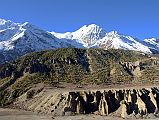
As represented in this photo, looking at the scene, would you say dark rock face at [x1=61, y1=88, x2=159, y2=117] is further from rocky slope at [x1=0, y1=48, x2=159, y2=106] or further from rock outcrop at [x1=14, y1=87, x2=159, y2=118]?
rocky slope at [x1=0, y1=48, x2=159, y2=106]

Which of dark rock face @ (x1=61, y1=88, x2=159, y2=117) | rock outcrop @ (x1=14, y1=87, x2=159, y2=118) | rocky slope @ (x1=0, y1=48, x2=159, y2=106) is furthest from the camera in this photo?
rocky slope @ (x1=0, y1=48, x2=159, y2=106)

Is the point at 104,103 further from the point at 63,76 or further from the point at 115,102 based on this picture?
the point at 63,76

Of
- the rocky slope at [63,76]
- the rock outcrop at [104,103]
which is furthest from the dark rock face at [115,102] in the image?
the rocky slope at [63,76]

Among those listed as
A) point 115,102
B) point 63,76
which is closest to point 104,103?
point 115,102

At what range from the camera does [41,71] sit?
634 ft

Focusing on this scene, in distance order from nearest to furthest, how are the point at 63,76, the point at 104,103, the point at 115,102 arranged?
the point at 104,103
the point at 115,102
the point at 63,76

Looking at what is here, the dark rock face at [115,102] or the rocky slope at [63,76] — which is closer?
the dark rock face at [115,102]

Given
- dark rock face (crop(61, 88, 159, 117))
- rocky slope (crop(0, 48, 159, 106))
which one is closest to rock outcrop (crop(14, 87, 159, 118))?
dark rock face (crop(61, 88, 159, 117))

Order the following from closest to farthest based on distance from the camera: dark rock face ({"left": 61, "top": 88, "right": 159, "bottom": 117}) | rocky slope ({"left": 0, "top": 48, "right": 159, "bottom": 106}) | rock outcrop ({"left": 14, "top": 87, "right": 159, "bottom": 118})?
1. dark rock face ({"left": 61, "top": 88, "right": 159, "bottom": 117})
2. rock outcrop ({"left": 14, "top": 87, "right": 159, "bottom": 118})
3. rocky slope ({"left": 0, "top": 48, "right": 159, "bottom": 106})

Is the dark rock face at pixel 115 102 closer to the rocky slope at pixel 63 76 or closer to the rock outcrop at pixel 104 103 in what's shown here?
the rock outcrop at pixel 104 103

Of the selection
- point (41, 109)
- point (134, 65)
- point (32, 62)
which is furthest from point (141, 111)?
point (32, 62)

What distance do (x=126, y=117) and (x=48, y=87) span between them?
52.7 m

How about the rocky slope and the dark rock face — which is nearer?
the dark rock face

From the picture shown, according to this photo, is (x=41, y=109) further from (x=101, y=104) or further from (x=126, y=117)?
(x=126, y=117)
